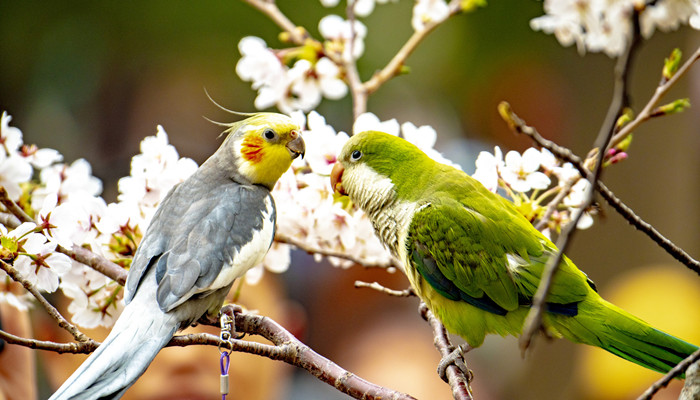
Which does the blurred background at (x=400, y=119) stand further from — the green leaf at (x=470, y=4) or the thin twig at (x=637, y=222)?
the thin twig at (x=637, y=222)

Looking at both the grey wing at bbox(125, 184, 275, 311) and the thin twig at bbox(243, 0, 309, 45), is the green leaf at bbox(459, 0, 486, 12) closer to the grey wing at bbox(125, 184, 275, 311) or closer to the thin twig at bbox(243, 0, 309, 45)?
the thin twig at bbox(243, 0, 309, 45)

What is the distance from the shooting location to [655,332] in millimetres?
687

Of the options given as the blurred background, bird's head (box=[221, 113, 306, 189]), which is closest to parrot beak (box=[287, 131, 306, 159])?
bird's head (box=[221, 113, 306, 189])

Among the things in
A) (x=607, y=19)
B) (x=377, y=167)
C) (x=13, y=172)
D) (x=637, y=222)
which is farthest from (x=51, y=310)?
(x=607, y=19)

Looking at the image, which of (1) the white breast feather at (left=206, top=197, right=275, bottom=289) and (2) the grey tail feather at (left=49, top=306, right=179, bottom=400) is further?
(1) the white breast feather at (left=206, top=197, right=275, bottom=289)

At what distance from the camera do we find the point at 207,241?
2.52ft

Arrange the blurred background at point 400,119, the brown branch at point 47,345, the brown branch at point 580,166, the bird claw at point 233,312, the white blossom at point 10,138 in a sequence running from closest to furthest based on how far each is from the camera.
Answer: the brown branch at point 580,166, the brown branch at point 47,345, the bird claw at point 233,312, the white blossom at point 10,138, the blurred background at point 400,119

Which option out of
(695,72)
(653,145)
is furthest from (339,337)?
(695,72)

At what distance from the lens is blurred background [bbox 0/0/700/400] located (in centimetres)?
169

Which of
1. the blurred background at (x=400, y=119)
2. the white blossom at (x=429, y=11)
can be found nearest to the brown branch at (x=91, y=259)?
the white blossom at (x=429, y=11)

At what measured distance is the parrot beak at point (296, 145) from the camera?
A: 34.5 inches

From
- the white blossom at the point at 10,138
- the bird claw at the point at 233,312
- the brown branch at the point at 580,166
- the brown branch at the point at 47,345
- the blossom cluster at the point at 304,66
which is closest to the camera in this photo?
the brown branch at the point at 580,166

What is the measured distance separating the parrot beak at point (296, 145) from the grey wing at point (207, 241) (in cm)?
8

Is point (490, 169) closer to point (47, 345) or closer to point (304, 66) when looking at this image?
point (304, 66)
